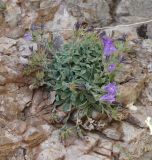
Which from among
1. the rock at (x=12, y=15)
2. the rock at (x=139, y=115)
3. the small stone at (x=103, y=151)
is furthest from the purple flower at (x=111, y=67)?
the rock at (x=12, y=15)

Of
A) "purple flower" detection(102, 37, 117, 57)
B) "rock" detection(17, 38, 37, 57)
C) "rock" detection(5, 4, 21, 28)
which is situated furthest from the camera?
"rock" detection(5, 4, 21, 28)

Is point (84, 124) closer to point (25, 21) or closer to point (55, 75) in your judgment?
point (55, 75)

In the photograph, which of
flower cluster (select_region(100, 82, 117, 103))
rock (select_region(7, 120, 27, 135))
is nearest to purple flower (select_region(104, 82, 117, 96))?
flower cluster (select_region(100, 82, 117, 103))

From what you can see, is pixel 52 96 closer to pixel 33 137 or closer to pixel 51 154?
pixel 33 137

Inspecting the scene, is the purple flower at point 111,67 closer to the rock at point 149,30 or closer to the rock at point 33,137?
the rock at point 33,137

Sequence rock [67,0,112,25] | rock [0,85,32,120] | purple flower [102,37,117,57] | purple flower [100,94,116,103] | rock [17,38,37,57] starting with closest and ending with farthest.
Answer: purple flower [100,94,116,103], purple flower [102,37,117,57], rock [0,85,32,120], rock [17,38,37,57], rock [67,0,112,25]

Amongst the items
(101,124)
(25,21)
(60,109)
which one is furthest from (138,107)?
(25,21)

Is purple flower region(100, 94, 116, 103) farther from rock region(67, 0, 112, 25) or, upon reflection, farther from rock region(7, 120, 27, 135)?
rock region(67, 0, 112, 25)

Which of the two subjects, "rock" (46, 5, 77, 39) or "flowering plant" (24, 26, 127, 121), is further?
"rock" (46, 5, 77, 39)

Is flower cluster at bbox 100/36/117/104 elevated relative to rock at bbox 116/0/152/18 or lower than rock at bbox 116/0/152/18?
lower

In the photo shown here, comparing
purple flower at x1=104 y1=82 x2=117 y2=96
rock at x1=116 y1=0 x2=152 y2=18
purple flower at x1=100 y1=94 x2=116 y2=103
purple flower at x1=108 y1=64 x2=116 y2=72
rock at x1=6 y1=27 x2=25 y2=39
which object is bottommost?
purple flower at x1=100 y1=94 x2=116 y2=103
